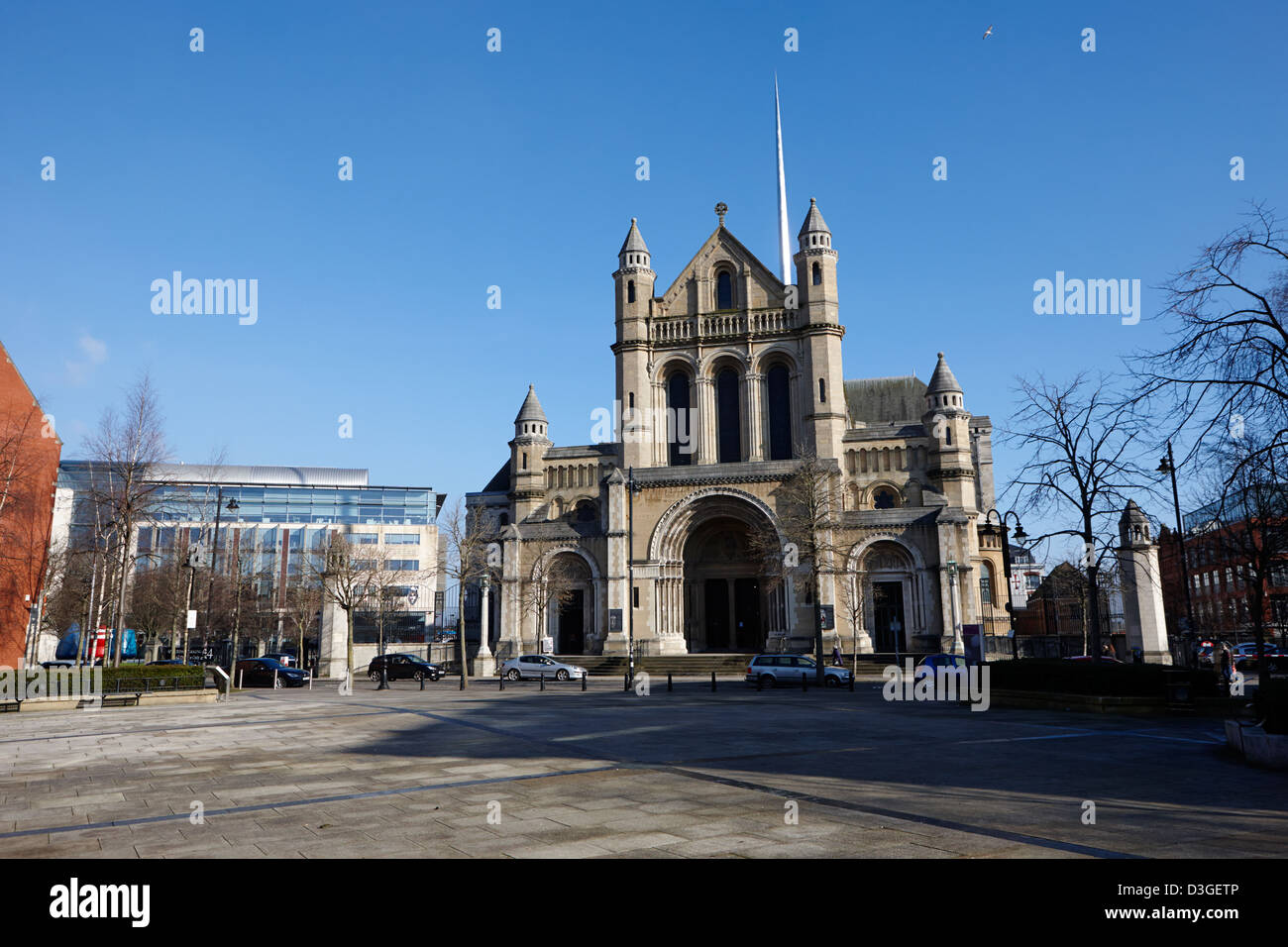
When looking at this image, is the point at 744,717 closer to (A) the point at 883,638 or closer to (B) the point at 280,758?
(B) the point at 280,758

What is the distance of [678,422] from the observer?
172 feet

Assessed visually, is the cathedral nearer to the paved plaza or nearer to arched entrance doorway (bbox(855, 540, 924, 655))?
arched entrance doorway (bbox(855, 540, 924, 655))

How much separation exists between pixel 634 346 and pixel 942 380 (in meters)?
19.3

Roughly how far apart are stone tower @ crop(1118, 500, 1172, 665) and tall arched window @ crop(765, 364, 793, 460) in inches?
796

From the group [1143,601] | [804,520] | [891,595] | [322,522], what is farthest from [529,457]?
[322,522]

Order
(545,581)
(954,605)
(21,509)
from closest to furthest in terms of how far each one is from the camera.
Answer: (21,509) < (954,605) < (545,581)

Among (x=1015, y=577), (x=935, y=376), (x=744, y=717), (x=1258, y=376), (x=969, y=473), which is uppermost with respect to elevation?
(x=935, y=376)

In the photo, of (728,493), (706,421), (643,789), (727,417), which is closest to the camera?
(643,789)

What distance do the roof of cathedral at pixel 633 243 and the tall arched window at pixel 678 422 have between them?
843 centimetres

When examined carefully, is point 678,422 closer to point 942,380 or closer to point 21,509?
point 942,380

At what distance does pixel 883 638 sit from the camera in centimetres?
4578
